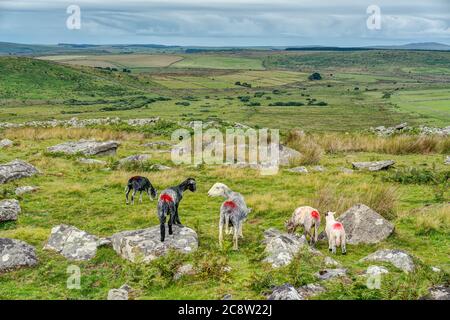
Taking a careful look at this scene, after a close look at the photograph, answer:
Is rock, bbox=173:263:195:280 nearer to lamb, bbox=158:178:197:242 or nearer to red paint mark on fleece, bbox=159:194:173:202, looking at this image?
lamb, bbox=158:178:197:242

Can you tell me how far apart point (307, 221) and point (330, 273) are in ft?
10.0

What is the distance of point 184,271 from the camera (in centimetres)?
1132

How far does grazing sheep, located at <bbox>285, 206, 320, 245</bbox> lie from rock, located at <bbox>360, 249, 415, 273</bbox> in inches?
73.8

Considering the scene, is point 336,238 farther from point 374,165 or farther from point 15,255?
point 374,165

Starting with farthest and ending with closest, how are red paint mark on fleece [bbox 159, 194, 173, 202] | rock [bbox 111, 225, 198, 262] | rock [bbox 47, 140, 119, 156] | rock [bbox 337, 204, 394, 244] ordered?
rock [bbox 47, 140, 119, 156], rock [bbox 337, 204, 394, 244], red paint mark on fleece [bbox 159, 194, 173, 202], rock [bbox 111, 225, 198, 262]

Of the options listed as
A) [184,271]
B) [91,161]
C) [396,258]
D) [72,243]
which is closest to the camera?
[184,271]

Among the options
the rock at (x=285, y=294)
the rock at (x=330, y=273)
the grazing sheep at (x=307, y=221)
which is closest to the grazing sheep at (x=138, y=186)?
the grazing sheep at (x=307, y=221)

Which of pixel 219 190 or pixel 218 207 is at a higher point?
pixel 219 190

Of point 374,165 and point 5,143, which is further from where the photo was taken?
point 5,143

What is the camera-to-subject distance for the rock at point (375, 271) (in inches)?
433

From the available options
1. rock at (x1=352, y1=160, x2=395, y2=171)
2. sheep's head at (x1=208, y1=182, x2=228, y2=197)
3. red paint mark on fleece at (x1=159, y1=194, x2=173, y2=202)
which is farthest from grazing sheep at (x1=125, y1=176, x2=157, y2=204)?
rock at (x1=352, y1=160, x2=395, y2=171)

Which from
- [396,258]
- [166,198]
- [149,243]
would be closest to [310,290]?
[396,258]

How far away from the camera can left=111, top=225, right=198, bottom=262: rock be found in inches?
485

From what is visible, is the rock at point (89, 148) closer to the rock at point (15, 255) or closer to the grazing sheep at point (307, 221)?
the rock at point (15, 255)
